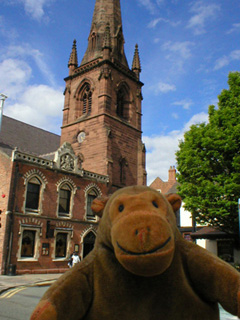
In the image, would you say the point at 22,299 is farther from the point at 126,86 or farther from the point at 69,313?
the point at 126,86

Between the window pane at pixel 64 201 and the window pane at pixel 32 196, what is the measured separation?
6.51 ft

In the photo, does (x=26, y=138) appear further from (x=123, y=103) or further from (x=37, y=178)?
(x=123, y=103)

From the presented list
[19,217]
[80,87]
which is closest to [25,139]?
[80,87]

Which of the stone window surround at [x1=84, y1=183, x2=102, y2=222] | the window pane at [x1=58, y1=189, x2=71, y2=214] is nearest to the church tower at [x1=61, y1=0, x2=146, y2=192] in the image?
the stone window surround at [x1=84, y1=183, x2=102, y2=222]

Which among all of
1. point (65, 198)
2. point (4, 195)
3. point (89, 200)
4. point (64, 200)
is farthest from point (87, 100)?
point (4, 195)

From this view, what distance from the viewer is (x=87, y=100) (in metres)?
31.1

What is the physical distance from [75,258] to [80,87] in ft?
64.4

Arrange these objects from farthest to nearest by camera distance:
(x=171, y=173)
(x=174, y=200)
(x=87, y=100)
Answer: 1. (x=171, y=173)
2. (x=87, y=100)
3. (x=174, y=200)

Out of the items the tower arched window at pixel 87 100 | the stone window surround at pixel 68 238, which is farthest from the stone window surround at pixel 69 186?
the tower arched window at pixel 87 100

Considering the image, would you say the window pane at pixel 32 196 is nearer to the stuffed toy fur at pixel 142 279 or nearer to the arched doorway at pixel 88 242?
the arched doorway at pixel 88 242

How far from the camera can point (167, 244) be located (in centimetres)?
204

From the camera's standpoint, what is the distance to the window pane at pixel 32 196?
66.2ft

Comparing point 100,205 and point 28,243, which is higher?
point 100,205

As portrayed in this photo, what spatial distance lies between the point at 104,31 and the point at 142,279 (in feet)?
115
